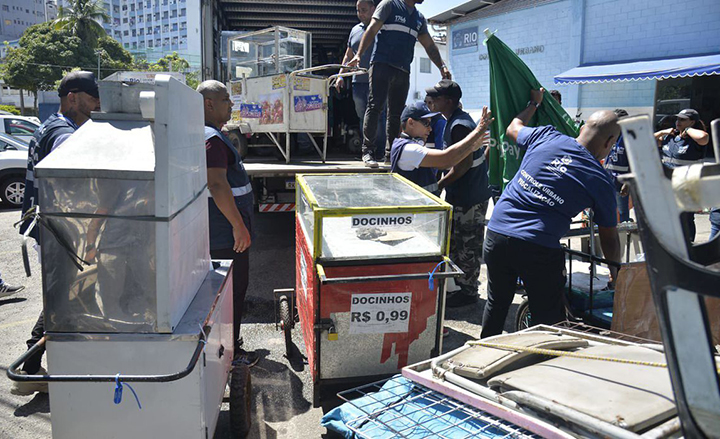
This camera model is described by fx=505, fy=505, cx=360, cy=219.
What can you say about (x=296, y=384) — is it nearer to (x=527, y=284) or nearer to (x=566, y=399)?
(x=527, y=284)

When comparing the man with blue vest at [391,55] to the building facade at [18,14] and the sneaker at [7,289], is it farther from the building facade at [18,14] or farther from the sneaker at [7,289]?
the building facade at [18,14]

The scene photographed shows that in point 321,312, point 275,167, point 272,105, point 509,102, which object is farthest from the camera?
point 272,105

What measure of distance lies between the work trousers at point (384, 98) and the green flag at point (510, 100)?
1464 millimetres

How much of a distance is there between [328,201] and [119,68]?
152 feet

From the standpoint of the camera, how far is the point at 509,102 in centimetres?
450

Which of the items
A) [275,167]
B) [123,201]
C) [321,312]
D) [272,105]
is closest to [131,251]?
[123,201]

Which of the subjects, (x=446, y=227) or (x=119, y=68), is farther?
(x=119, y=68)

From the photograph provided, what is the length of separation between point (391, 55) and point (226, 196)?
10.4ft

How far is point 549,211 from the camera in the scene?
2.97 metres

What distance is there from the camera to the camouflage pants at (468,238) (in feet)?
16.2

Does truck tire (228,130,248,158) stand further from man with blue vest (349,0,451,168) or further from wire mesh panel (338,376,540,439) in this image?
wire mesh panel (338,376,540,439)

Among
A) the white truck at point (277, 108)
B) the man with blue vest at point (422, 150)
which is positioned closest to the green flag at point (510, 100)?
→ the man with blue vest at point (422, 150)

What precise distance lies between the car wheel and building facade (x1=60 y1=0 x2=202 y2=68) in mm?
99668

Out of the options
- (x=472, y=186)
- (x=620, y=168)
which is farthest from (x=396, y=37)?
(x=620, y=168)
